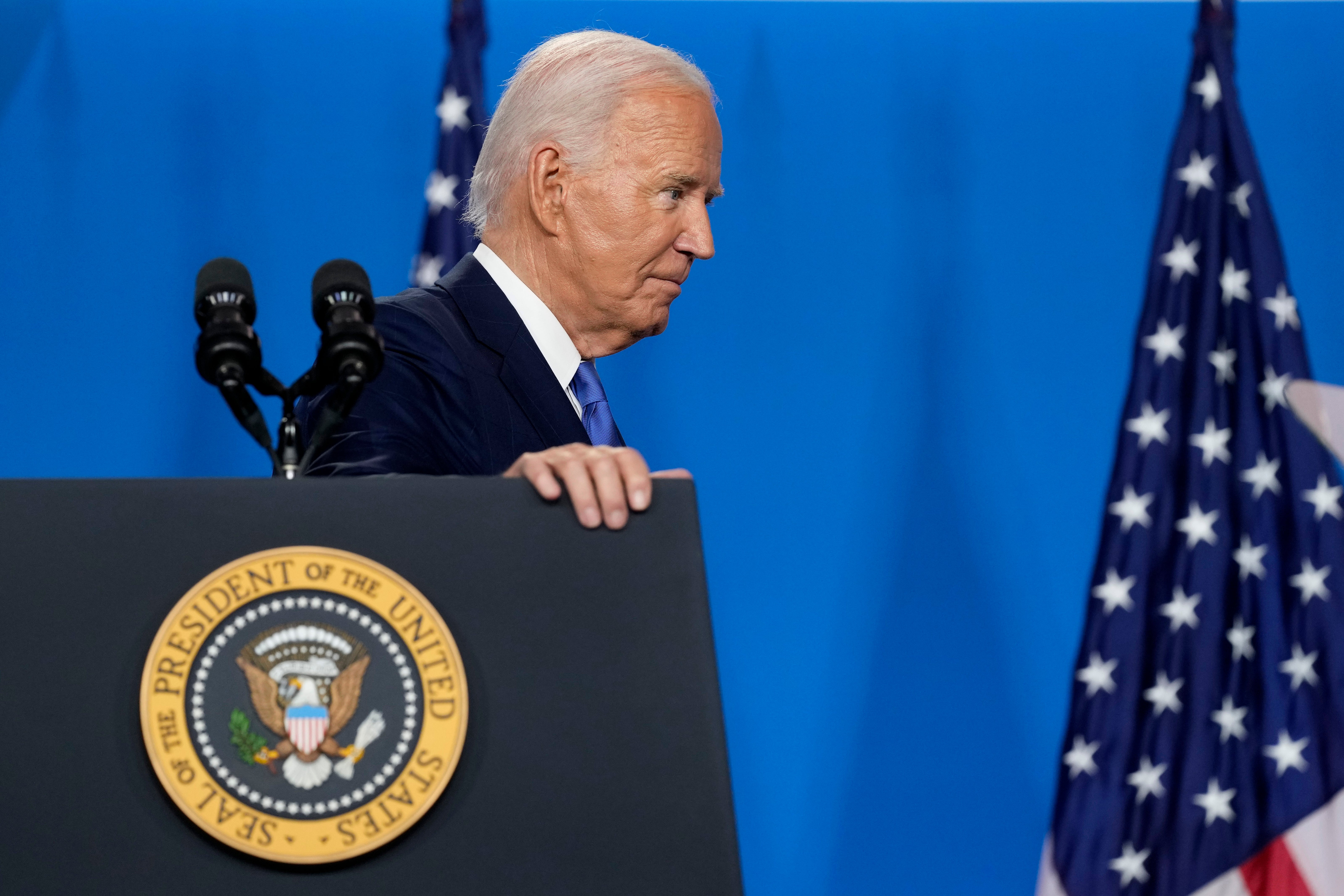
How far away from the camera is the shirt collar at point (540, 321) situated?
1.68 metres

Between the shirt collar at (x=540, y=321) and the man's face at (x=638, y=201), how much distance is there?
0.09m

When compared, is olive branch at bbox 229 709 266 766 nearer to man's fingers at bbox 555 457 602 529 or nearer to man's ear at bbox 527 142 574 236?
man's fingers at bbox 555 457 602 529

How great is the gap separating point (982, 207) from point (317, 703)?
10.4 feet

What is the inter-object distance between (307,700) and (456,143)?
269cm

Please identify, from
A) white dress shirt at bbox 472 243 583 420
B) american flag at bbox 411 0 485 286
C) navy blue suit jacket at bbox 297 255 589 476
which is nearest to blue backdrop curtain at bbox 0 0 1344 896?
american flag at bbox 411 0 485 286

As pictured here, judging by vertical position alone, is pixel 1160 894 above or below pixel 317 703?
below

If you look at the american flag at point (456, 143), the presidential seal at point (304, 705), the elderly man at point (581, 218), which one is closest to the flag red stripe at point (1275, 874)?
the elderly man at point (581, 218)

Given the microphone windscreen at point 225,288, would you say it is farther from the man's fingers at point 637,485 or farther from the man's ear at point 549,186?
the man's ear at point 549,186

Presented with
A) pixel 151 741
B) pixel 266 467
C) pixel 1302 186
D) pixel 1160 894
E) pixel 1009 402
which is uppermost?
pixel 1302 186

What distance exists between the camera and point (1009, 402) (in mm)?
3613

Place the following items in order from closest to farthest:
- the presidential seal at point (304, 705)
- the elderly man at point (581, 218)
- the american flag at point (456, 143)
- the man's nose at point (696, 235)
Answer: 1. the presidential seal at point (304, 705)
2. the elderly man at point (581, 218)
3. the man's nose at point (696, 235)
4. the american flag at point (456, 143)

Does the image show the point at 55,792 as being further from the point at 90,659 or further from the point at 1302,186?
the point at 1302,186

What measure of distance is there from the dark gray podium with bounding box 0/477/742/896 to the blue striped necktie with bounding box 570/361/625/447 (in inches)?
29.8

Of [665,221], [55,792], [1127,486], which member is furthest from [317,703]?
[1127,486]
